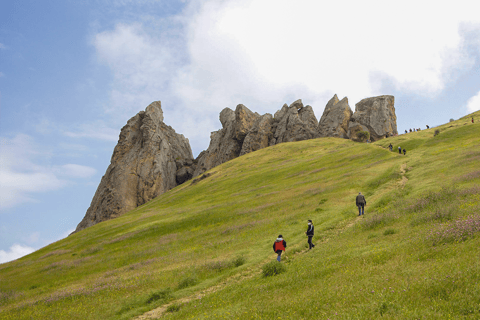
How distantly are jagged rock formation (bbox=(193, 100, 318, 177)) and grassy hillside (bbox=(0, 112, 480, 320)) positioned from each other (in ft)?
273

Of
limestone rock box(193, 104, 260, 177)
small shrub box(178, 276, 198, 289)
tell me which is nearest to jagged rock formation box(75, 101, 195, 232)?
limestone rock box(193, 104, 260, 177)

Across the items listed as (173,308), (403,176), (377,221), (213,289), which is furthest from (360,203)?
(173,308)

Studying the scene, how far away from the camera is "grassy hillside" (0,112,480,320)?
988 centimetres

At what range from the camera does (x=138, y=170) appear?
122125mm

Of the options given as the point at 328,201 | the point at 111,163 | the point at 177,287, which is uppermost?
the point at 111,163

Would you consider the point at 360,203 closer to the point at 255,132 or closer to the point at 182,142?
the point at 255,132

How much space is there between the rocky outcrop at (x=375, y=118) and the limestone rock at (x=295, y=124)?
1972 centimetres

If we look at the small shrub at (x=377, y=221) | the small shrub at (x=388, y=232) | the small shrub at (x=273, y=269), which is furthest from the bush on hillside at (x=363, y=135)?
the small shrub at (x=273, y=269)

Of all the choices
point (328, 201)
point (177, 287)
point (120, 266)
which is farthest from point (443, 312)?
point (120, 266)

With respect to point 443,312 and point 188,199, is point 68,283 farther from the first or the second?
point 188,199

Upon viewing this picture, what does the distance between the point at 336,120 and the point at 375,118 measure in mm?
16589

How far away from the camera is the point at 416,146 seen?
206 feet

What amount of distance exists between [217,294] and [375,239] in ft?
35.6

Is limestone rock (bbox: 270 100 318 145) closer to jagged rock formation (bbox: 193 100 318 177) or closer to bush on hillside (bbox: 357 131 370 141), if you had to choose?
jagged rock formation (bbox: 193 100 318 177)
